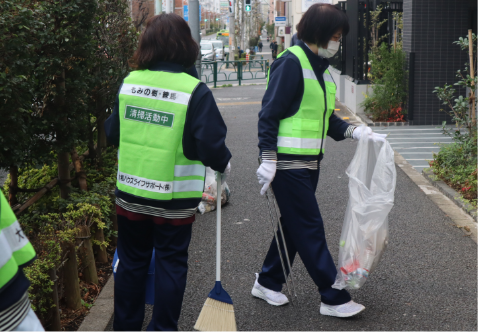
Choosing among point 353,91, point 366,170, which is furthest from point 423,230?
point 353,91

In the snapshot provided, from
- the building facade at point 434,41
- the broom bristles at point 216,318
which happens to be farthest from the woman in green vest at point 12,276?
the building facade at point 434,41

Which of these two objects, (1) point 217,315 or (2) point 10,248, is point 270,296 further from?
(2) point 10,248

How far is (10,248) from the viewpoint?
1522mm

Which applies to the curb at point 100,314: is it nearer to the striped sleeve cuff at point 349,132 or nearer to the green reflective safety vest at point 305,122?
the green reflective safety vest at point 305,122

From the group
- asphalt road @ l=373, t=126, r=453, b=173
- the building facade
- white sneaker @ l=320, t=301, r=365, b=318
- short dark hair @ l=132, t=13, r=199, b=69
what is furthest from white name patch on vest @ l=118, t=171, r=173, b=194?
the building facade

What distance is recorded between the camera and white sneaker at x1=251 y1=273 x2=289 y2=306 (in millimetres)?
3795

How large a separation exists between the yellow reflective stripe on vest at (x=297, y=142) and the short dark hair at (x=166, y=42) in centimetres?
83

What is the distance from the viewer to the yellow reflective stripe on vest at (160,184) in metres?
2.90

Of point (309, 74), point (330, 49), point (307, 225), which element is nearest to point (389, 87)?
point (330, 49)

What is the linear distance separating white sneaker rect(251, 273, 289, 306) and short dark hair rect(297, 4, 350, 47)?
1637 millimetres

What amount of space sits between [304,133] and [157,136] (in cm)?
99

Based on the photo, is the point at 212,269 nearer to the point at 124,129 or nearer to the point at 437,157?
the point at 124,129

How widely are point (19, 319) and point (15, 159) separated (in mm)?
2413

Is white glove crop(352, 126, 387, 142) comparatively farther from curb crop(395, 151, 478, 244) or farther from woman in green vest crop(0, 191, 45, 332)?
woman in green vest crop(0, 191, 45, 332)
